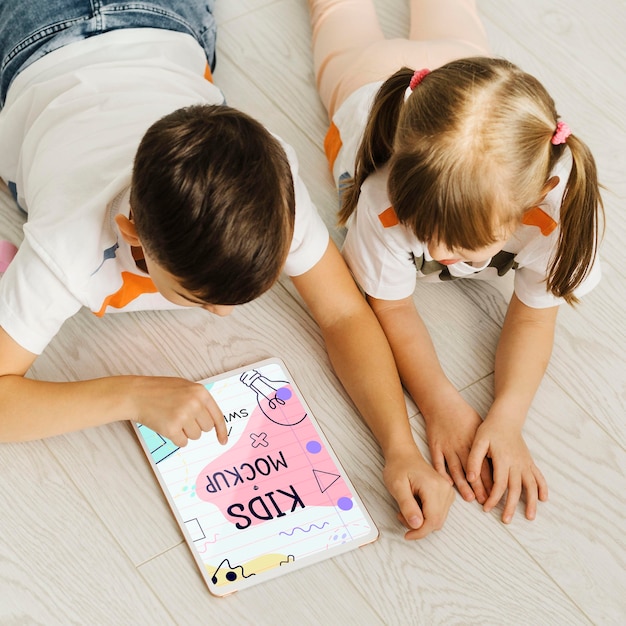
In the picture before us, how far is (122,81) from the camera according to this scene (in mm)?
951

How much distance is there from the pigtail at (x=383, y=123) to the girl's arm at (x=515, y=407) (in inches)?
10.2

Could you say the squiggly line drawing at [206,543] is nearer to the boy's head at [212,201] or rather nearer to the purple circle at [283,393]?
the purple circle at [283,393]

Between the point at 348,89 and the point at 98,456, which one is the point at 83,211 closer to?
the point at 98,456

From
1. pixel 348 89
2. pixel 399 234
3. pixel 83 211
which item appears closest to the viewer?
pixel 83 211

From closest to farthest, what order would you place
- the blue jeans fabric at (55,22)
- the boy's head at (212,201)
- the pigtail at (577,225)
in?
the boy's head at (212,201) < the pigtail at (577,225) < the blue jeans fabric at (55,22)

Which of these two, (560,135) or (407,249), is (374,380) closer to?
(407,249)

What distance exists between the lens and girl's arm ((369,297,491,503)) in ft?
3.02

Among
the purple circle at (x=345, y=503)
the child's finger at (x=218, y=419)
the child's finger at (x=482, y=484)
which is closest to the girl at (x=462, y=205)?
the child's finger at (x=482, y=484)

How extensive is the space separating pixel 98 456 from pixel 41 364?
141 millimetres

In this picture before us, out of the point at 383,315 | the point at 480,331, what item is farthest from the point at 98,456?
the point at 480,331

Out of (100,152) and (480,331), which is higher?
(100,152)

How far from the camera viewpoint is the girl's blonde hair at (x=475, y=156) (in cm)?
74

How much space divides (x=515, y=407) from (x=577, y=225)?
231mm

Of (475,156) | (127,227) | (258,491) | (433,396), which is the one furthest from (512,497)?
(127,227)
